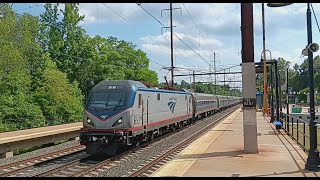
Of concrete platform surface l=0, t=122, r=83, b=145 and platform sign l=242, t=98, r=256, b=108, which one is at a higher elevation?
platform sign l=242, t=98, r=256, b=108

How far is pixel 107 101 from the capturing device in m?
15.0

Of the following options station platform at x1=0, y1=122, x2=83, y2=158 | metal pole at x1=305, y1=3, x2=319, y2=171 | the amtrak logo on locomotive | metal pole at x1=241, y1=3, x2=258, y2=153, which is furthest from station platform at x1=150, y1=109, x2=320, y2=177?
station platform at x1=0, y1=122, x2=83, y2=158

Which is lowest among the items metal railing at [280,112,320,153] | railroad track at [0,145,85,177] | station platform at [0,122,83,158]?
railroad track at [0,145,85,177]

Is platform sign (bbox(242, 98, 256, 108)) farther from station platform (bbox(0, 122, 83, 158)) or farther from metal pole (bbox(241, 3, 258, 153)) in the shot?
station platform (bbox(0, 122, 83, 158))

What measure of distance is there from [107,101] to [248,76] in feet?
17.8

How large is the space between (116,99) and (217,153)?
4410 millimetres

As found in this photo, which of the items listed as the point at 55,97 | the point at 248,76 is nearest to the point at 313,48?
the point at 248,76

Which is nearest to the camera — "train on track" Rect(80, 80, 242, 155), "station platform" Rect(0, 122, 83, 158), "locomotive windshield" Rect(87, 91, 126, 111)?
"train on track" Rect(80, 80, 242, 155)

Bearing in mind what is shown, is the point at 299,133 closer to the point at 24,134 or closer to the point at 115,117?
the point at 115,117

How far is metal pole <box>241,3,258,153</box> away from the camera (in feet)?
44.0

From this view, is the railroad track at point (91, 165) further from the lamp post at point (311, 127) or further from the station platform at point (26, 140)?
the lamp post at point (311, 127)

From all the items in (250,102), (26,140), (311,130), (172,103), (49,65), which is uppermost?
(49,65)

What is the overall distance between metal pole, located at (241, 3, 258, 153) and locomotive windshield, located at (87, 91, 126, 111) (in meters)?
4.62

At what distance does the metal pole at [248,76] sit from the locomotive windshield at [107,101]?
4.62 metres
